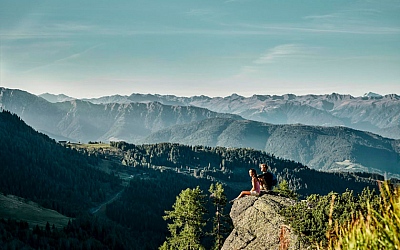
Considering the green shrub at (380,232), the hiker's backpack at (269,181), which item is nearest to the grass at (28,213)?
the hiker's backpack at (269,181)

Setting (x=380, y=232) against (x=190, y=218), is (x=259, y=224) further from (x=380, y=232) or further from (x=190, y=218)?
(x=190, y=218)

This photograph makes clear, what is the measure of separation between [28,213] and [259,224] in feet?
472

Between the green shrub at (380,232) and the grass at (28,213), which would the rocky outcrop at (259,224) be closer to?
the green shrub at (380,232)

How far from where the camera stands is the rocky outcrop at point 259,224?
25.8 m

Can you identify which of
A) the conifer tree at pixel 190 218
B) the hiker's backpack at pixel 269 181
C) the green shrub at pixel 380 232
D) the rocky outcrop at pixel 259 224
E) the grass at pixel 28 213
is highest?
the green shrub at pixel 380 232

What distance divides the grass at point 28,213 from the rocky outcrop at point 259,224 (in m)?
118

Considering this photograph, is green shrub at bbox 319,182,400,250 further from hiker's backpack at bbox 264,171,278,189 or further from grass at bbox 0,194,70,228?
grass at bbox 0,194,70,228

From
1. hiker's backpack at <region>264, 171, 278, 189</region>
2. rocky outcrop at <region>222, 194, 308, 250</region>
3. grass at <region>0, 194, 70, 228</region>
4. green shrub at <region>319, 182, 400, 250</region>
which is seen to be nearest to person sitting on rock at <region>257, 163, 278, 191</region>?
hiker's backpack at <region>264, 171, 278, 189</region>

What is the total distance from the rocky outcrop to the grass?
118 metres

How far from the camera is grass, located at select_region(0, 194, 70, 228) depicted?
451ft

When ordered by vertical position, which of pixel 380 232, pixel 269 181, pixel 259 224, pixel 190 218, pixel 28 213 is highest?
pixel 380 232

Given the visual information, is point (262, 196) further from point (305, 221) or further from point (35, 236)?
point (35, 236)

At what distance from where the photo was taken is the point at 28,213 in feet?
487

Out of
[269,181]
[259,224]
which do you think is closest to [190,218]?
[269,181]
